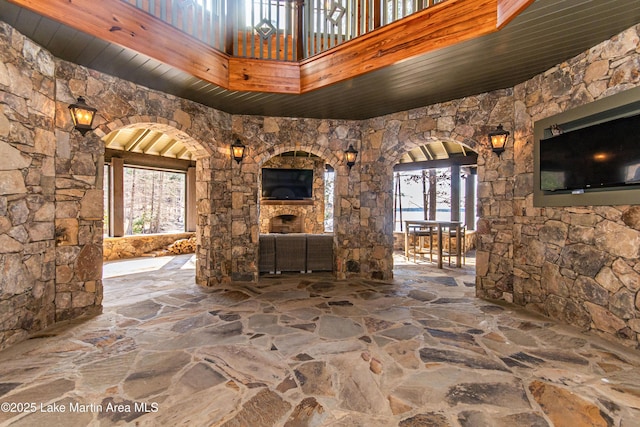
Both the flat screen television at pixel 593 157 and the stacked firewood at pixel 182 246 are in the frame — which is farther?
the stacked firewood at pixel 182 246

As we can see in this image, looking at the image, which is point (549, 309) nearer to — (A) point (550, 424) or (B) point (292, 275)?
(A) point (550, 424)

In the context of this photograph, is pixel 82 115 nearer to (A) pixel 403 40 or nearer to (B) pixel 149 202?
(A) pixel 403 40

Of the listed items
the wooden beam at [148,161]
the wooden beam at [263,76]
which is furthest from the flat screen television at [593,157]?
the wooden beam at [148,161]

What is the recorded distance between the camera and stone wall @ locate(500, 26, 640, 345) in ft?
8.72

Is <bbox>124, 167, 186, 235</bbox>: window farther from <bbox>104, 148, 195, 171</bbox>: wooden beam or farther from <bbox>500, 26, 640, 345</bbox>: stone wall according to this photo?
<bbox>500, 26, 640, 345</bbox>: stone wall

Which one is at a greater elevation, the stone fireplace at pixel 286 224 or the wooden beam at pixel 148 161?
the wooden beam at pixel 148 161

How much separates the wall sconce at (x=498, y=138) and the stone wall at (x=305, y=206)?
6247 millimetres

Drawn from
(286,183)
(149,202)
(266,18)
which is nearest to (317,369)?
(266,18)

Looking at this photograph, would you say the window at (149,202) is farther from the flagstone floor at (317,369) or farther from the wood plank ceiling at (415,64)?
the flagstone floor at (317,369)

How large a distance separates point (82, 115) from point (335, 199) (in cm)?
374

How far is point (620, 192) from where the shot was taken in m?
2.68

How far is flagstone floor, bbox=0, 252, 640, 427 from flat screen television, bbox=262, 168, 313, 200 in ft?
18.8

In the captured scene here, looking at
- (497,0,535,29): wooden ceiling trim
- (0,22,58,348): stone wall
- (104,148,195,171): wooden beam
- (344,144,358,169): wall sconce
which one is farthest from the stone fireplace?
(497,0,535,29): wooden ceiling trim

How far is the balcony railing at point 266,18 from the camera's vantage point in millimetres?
3418
